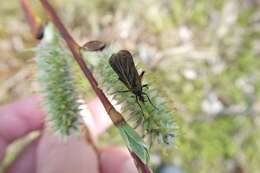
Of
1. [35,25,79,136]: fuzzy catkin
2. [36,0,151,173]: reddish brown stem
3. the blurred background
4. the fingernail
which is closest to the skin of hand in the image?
the fingernail

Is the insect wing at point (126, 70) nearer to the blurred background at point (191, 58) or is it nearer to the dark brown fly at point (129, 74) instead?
the dark brown fly at point (129, 74)

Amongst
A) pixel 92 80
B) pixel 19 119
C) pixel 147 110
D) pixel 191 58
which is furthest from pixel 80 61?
pixel 191 58

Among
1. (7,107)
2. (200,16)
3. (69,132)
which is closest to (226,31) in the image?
(200,16)

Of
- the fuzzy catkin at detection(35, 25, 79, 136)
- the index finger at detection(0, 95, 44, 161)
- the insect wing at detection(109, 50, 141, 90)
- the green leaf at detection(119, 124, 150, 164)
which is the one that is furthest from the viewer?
the index finger at detection(0, 95, 44, 161)

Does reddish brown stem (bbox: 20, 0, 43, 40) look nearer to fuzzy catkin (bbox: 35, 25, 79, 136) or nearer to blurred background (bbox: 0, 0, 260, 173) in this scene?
fuzzy catkin (bbox: 35, 25, 79, 136)

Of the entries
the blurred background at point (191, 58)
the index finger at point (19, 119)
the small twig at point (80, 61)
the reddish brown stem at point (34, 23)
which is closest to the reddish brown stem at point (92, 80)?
the small twig at point (80, 61)

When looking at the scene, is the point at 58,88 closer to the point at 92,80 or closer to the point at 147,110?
the point at 92,80

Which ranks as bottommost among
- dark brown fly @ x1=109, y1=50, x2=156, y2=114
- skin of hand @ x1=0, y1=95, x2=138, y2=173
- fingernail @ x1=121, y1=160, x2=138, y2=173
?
fingernail @ x1=121, y1=160, x2=138, y2=173
